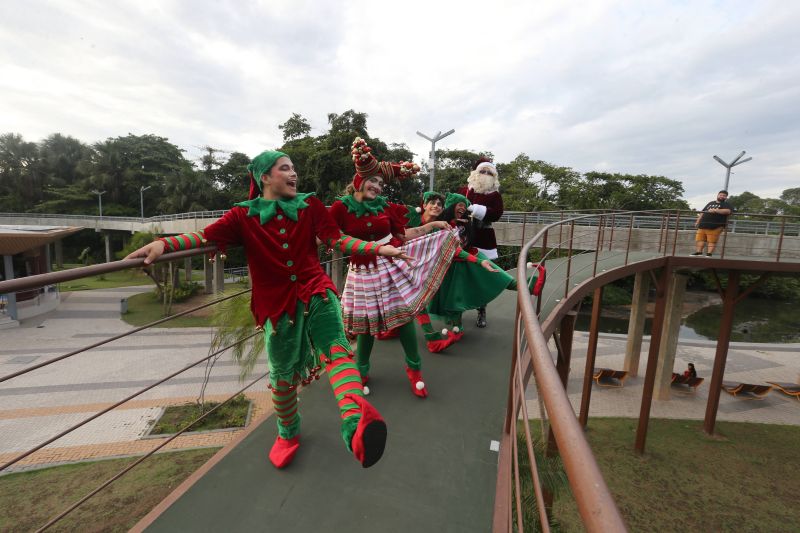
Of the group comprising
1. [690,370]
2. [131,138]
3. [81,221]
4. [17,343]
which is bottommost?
[17,343]

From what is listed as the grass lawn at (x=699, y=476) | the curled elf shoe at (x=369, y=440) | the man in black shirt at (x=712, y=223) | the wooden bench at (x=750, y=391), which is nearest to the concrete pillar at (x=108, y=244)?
the grass lawn at (x=699, y=476)

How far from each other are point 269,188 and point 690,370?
12.1 m

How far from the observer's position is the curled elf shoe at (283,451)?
2.11 meters

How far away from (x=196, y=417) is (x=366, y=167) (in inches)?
295

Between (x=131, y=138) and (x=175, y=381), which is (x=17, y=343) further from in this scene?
(x=131, y=138)

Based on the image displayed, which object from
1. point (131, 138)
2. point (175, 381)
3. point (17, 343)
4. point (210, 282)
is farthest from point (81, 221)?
point (175, 381)

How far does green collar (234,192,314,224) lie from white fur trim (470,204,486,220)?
234cm

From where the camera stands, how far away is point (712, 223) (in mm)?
7711

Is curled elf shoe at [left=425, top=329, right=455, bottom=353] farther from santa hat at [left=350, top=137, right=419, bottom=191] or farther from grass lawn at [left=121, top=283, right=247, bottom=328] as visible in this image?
grass lawn at [left=121, top=283, right=247, bottom=328]

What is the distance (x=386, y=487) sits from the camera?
6.56 feet

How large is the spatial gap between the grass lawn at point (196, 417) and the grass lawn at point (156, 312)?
20.4ft

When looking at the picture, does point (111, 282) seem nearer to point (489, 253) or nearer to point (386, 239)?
point (489, 253)

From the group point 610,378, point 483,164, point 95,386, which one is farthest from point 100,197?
point 483,164

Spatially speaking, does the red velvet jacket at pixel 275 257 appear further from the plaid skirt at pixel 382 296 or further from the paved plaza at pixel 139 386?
the paved plaza at pixel 139 386
